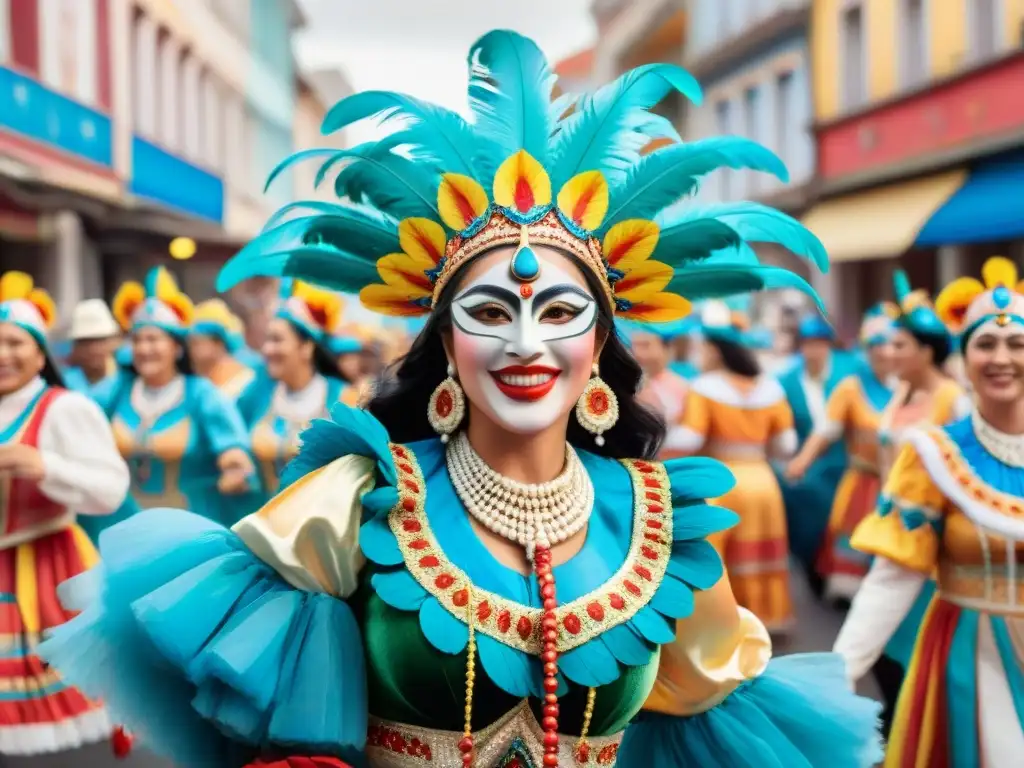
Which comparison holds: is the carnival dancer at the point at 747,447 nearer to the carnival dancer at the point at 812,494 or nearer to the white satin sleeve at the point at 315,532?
the carnival dancer at the point at 812,494

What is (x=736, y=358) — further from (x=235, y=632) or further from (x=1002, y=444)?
(x=235, y=632)

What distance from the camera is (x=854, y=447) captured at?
315 inches

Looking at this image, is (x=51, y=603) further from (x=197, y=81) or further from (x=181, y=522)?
(x=197, y=81)

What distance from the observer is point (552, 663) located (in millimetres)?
2230

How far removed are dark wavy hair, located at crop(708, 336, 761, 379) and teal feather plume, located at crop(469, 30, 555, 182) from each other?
4.89 m

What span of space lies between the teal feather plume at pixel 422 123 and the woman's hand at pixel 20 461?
241cm

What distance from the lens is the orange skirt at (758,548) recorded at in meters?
7.24

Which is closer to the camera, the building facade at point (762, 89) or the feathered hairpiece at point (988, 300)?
the feathered hairpiece at point (988, 300)

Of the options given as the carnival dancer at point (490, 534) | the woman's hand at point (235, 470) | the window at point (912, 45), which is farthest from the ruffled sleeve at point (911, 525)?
the window at point (912, 45)

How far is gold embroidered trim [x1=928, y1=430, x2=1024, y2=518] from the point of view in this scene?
3.51 meters

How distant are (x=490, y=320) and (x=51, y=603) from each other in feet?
10.1

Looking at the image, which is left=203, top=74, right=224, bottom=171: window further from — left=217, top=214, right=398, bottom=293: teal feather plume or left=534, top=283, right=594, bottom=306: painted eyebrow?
left=534, top=283, right=594, bottom=306: painted eyebrow

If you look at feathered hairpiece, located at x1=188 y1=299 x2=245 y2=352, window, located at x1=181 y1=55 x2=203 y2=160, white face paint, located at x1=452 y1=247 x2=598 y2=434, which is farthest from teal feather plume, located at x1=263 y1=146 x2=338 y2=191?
window, located at x1=181 y1=55 x2=203 y2=160

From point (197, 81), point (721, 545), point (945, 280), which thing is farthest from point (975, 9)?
point (197, 81)
